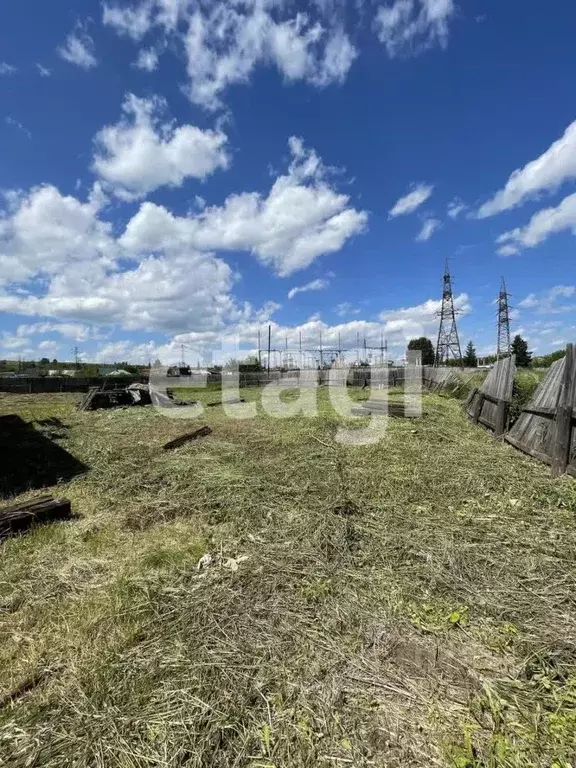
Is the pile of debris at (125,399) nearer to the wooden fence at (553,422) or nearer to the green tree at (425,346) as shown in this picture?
the wooden fence at (553,422)

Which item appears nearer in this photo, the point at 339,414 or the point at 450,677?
the point at 450,677

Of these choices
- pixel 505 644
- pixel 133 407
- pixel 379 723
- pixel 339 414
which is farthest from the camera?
pixel 133 407

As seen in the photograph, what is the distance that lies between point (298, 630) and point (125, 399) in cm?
1578

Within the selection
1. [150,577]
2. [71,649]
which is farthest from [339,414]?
[71,649]

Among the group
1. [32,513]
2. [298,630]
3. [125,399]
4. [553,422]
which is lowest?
[298,630]

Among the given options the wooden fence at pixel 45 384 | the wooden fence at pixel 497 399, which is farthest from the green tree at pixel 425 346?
the wooden fence at pixel 497 399

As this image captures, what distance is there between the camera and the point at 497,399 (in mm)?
7605

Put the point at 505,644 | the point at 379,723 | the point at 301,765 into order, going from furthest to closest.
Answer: the point at 505,644
the point at 379,723
the point at 301,765

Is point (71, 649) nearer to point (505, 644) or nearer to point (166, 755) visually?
point (166, 755)

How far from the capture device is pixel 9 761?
5.03ft

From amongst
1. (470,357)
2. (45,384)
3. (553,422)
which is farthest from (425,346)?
(553,422)

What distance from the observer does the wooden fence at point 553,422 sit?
4.76 m

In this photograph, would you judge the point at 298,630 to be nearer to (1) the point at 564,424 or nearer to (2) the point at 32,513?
(2) the point at 32,513

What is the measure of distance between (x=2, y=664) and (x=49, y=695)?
1.50 feet
